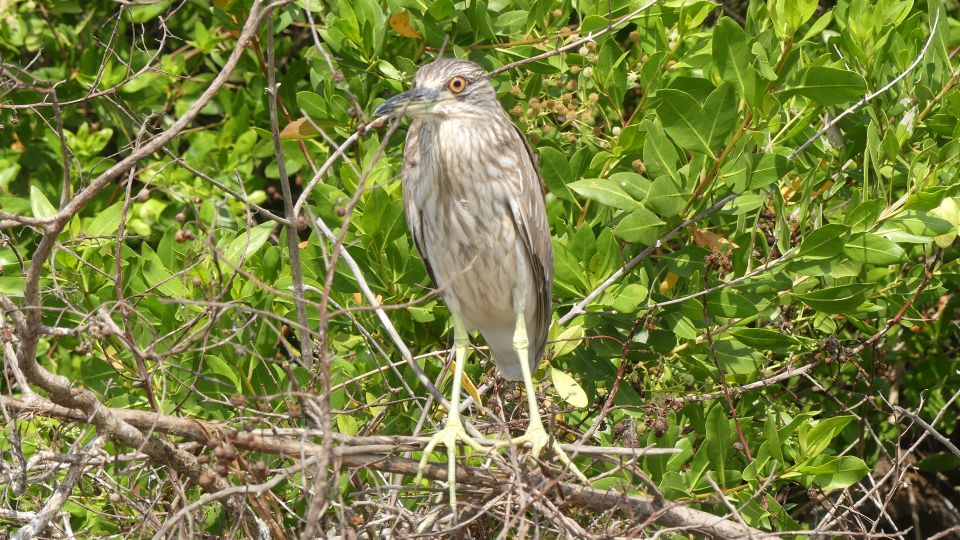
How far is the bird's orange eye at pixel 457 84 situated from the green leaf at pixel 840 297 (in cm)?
123

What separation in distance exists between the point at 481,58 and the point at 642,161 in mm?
736

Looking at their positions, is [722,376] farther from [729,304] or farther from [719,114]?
[719,114]

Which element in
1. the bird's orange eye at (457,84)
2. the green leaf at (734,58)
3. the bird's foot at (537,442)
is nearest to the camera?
the bird's foot at (537,442)

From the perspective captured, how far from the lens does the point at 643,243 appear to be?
3.43 m

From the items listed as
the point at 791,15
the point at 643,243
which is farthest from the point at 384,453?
the point at 791,15

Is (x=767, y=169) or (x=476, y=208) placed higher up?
(x=767, y=169)

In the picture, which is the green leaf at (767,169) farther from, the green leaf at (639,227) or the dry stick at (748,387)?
the dry stick at (748,387)

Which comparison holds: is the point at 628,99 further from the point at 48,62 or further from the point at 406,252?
the point at 48,62

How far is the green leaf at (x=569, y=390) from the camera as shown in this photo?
10.8 ft

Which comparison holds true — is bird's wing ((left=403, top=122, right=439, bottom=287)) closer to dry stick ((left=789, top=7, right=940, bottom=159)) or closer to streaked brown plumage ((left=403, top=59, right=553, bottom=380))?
streaked brown plumage ((left=403, top=59, right=553, bottom=380))

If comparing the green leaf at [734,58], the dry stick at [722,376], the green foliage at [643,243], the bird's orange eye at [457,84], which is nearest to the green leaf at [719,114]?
the green foliage at [643,243]

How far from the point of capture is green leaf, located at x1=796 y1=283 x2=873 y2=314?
3377 millimetres

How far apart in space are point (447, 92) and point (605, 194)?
574 mm

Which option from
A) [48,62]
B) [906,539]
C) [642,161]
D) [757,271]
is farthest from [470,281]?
[906,539]
